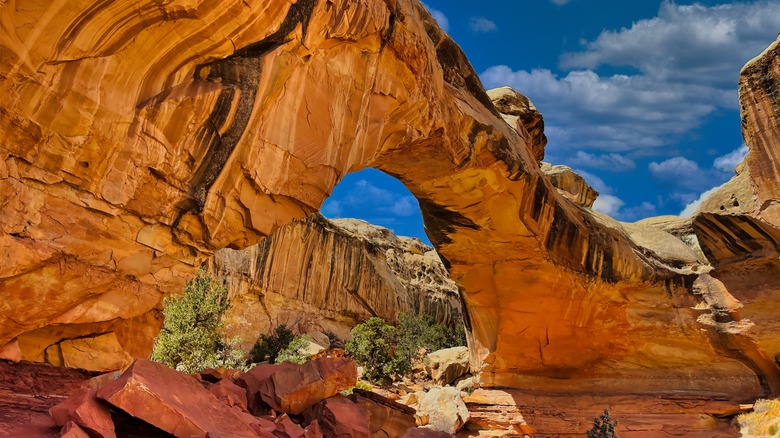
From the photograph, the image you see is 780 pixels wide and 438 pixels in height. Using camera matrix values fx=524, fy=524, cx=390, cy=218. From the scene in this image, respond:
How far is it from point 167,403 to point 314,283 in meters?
27.7

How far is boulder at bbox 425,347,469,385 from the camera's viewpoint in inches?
944

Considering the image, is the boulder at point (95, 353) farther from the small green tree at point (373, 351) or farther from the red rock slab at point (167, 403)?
the small green tree at point (373, 351)

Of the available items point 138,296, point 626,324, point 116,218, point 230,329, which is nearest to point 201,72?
point 116,218

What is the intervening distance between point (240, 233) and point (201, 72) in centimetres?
192

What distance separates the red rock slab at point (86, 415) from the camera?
13.8ft

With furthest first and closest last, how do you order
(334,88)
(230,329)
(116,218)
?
(230,329) < (334,88) < (116,218)

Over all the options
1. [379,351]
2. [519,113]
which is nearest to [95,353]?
[519,113]

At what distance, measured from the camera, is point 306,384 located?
7.40m

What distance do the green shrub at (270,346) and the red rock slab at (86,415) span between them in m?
22.3

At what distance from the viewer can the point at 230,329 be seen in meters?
28.2

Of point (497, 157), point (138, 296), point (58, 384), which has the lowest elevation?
point (58, 384)

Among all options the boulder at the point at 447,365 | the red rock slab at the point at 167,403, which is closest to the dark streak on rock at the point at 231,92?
the red rock slab at the point at 167,403

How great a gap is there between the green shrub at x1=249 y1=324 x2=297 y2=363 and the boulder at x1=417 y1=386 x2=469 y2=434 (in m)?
12.8

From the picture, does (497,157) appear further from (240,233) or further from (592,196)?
(592,196)
